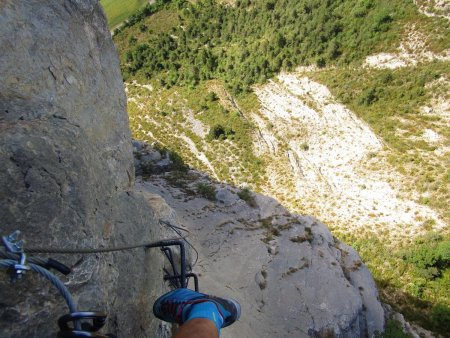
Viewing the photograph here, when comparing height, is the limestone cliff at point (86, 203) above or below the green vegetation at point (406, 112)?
above

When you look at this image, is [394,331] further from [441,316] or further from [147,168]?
[147,168]

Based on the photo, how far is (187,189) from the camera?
17.7m

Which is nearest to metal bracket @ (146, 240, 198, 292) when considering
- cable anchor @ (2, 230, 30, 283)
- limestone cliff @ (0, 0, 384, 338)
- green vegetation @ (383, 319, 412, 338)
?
limestone cliff @ (0, 0, 384, 338)

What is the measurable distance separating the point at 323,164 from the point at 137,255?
22383 mm

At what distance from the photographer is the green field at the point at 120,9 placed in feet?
154

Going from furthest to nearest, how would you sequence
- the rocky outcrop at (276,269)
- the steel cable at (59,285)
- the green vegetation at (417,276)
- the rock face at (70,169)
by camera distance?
1. the green vegetation at (417,276)
2. the rocky outcrop at (276,269)
3. the rock face at (70,169)
4. the steel cable at (59,285)

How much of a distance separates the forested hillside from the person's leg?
1697cm

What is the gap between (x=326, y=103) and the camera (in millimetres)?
27219

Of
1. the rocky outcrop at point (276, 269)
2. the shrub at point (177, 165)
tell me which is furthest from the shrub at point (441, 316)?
the shrub at point (177, 165)

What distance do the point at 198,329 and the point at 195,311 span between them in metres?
0.43

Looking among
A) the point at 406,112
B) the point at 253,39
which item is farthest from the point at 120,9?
the point at 406,112

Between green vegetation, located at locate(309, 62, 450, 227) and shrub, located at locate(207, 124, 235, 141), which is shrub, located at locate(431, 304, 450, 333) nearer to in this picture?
green vegetation, located at locate(309, 62, 450, 227)

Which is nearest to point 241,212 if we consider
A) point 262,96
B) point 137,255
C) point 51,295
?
point 137,255

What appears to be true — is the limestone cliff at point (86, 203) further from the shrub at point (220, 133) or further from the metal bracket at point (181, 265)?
the shrub at point (220, 133)
